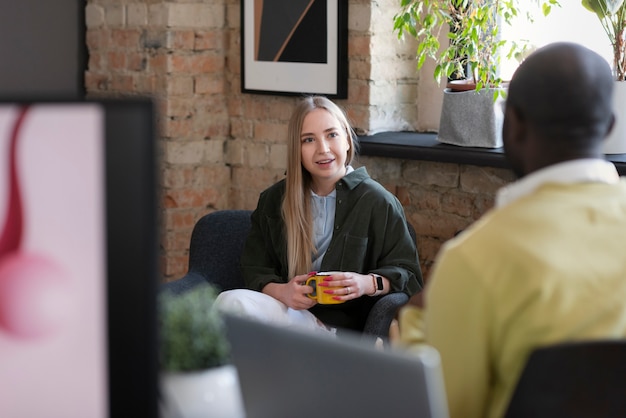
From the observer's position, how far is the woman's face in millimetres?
3039

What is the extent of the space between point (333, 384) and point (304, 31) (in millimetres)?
2694

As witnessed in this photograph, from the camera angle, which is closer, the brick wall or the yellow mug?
the yellow mug

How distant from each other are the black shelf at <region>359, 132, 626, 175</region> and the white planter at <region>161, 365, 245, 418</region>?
194 cm

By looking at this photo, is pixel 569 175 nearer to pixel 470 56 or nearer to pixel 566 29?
pixel 470 56

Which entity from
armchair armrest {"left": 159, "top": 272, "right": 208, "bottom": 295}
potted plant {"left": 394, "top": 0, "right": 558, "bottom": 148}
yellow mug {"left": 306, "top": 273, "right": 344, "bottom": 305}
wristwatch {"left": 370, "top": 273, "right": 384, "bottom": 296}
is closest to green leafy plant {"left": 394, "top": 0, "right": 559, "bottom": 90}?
potted plant {"left": 394, "top": 0, "right": 558, "bottom": 148}

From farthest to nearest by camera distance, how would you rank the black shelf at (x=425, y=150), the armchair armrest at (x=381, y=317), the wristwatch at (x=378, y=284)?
the black shelf at (x=425, y=150)
the wristwatch at (x=378, y=284)
the armchair armrest at (x=381, y=317)

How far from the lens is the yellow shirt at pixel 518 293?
49.9 inches

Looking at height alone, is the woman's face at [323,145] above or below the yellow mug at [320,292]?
above

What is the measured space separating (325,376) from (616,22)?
2242 mm

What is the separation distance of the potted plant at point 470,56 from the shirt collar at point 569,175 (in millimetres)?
1747

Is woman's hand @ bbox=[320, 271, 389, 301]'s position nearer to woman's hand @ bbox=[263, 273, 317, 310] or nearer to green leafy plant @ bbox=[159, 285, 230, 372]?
woman's hand @ bbox=[263, 273, 317, 310]

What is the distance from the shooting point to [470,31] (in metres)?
3.16

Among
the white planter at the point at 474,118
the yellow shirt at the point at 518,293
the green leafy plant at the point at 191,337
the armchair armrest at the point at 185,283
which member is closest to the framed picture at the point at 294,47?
the white planter at the point at 474,118

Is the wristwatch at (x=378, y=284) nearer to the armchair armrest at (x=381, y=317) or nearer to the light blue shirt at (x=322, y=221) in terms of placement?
the armchair armrest at (x=381, y=317)
